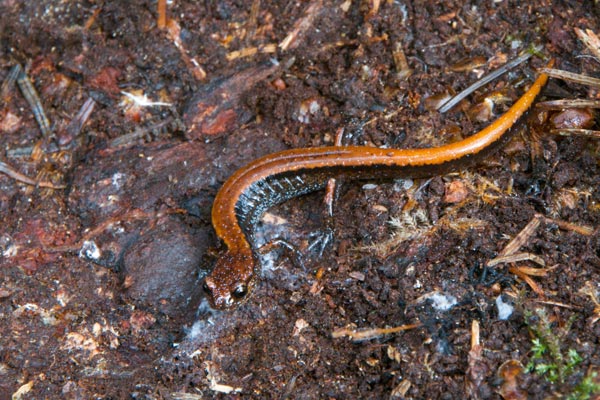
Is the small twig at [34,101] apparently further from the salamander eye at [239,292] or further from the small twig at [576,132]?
the small twig at [576,132]

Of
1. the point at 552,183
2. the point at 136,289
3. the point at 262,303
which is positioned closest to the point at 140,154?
the point at 136,289

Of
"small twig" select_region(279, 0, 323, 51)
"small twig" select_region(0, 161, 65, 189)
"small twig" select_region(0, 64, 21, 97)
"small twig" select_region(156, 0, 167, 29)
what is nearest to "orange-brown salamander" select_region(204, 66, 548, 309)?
"small twig" select_region(279, 0, 323, 51)

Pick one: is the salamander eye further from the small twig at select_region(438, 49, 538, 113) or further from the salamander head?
the small twig at select_region(438, 49, 538, 113)

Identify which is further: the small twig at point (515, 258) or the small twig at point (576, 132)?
the small twig at point (576, 132)

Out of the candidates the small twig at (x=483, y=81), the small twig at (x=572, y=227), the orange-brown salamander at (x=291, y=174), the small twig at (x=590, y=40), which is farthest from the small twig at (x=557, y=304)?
the small twig at (x=590, y=40)

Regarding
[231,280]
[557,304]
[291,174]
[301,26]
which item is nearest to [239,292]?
[231,280]

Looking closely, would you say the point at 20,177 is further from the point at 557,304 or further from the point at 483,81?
the point at 557,304

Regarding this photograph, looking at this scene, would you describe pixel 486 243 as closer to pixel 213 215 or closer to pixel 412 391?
pixel 412 391

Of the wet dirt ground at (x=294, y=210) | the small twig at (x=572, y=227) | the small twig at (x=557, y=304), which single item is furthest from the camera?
the small twig at (x=572, y=227)

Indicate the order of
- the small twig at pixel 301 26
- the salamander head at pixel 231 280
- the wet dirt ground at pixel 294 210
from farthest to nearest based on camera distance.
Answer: the small twig at pixel 301 26 → the salamander head at pixel 231 280 → the wet dirt ground at pixel 294 210
